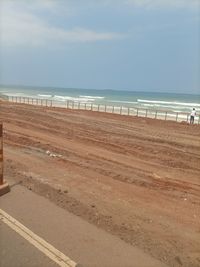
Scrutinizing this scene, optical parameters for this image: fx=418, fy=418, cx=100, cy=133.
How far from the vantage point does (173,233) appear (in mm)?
6422

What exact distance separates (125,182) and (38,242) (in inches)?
201

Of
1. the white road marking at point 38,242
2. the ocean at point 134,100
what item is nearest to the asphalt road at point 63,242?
the white road marking at point 38,242

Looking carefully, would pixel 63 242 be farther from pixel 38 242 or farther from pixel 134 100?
pixel 134 100

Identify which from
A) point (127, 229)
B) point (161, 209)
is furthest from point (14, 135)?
point (127, 229)

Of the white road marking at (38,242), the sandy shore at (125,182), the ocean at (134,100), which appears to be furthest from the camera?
the ocean at (134,100)

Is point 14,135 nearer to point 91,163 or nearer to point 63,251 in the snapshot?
point 91,163

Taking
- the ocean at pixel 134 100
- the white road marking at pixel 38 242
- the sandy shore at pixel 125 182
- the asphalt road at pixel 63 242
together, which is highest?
the white road marking at pixel 38 242

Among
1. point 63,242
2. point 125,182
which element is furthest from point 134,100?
point 63,242

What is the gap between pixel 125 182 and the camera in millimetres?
10359

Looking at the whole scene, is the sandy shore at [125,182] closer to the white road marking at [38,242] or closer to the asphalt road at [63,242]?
the asphalt road at [63,242]

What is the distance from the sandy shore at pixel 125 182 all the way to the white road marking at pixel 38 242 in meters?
1.11

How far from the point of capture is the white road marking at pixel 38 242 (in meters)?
4.92

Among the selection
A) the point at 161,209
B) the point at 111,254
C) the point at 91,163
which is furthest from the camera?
the point at 91,163

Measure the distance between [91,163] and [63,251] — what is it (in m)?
7.70
